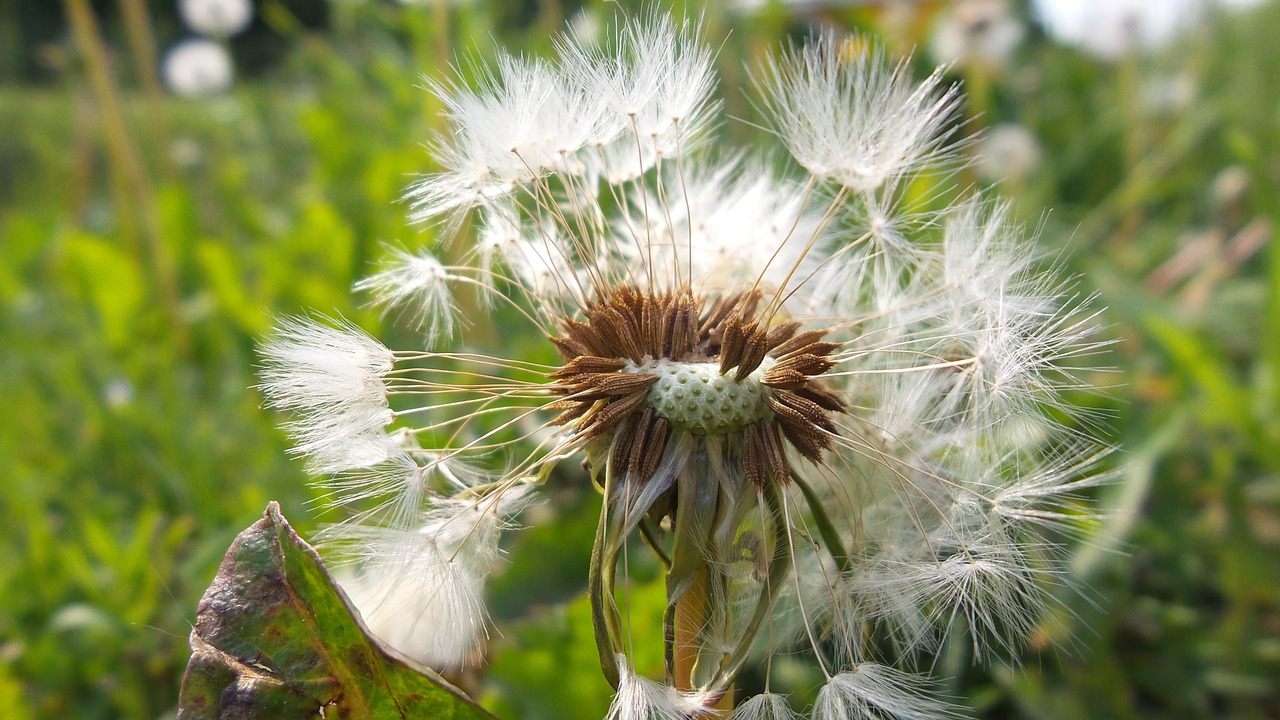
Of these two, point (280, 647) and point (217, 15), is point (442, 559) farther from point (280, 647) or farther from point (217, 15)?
point (217, 15)

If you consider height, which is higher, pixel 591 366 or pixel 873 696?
pixel 591 366

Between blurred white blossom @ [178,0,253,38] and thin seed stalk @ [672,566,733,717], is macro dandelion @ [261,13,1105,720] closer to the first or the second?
thin seed stalk @ [672,566,733,717]

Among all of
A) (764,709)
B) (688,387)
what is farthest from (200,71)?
(764,709)

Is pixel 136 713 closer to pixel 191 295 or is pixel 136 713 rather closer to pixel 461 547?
pixel 461 547

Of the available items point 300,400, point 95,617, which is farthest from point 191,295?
point 300,400

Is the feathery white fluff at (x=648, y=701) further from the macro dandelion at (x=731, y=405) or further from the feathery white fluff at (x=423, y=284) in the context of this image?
the feathery white fluff at (x=423, y=284)

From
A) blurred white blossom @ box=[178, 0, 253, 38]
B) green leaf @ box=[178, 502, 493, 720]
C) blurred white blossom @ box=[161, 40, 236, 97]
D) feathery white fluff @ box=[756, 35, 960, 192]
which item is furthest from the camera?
blurred white blossom @ box=[161, 40, 236, 97]

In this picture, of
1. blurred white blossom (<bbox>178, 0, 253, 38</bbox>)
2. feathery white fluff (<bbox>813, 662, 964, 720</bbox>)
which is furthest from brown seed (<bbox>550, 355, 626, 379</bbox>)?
blurred white blossom (<bbox>178, 0, 253, 38</bbox>)
